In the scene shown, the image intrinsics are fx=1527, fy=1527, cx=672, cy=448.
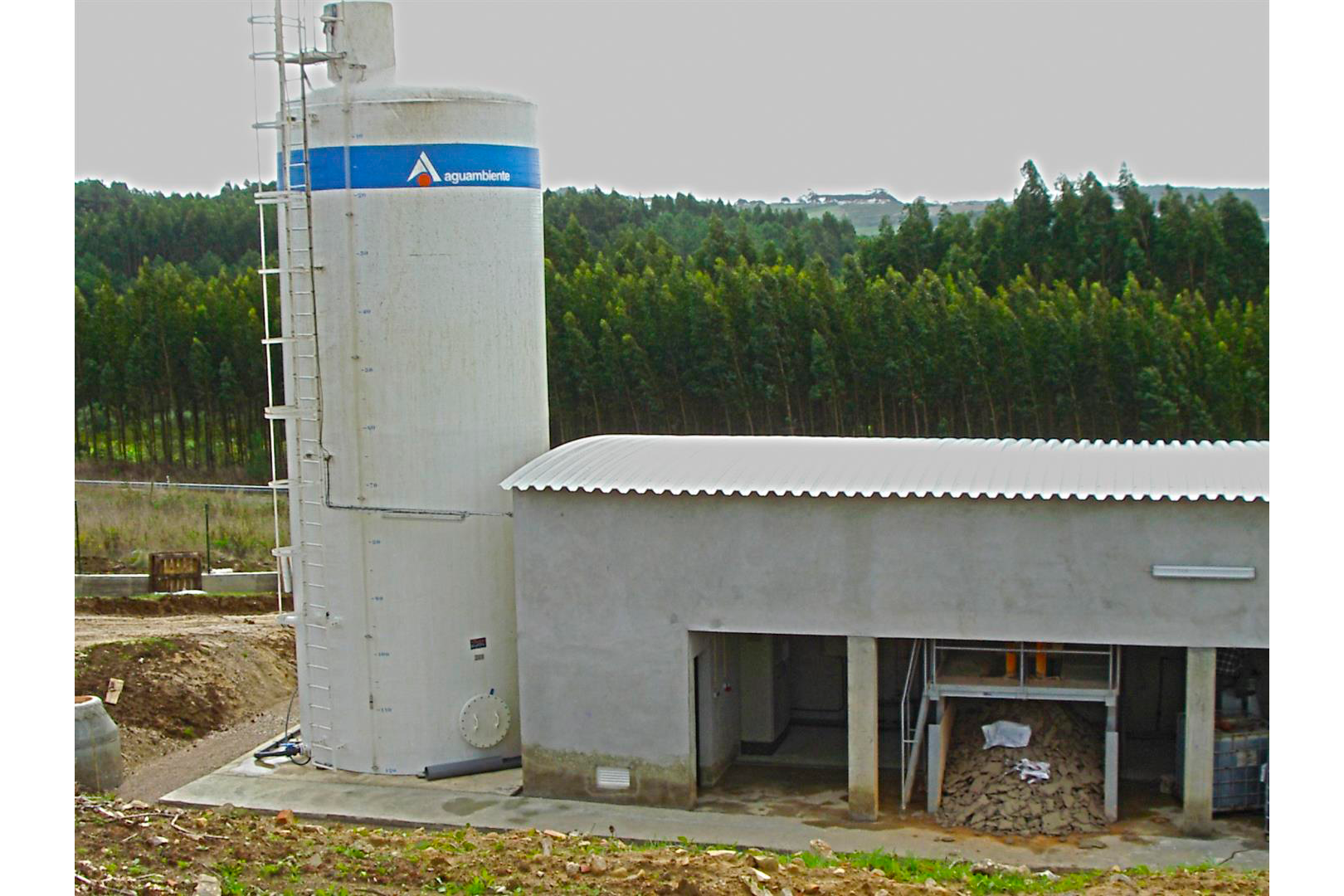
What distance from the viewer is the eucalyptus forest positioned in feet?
140

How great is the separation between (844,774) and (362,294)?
26.7 feet

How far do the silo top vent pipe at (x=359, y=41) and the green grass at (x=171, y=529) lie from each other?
644 inches

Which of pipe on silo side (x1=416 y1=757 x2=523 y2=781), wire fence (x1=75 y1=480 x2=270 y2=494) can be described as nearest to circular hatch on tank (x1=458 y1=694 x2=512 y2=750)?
pipe on silo side (x1=416 y1=757 x2=523 y2=781)

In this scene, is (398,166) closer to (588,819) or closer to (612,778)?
(612,778)

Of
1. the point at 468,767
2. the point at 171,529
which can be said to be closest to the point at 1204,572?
the point at 468,767

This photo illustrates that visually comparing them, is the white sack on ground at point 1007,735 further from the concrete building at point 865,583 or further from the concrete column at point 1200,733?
the concrete column at point 1200,733

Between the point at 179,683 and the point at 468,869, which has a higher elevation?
the point at 468,869

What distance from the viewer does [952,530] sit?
54.2 ft

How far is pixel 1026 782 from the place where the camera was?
657 inches

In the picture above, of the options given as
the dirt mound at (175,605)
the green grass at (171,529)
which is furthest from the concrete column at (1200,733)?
the green grass at (171,529)

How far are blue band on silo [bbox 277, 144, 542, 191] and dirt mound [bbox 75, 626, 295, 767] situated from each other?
319 inches

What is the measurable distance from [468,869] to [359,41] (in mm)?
9887

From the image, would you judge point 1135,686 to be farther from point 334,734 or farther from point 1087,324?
point 1087,324

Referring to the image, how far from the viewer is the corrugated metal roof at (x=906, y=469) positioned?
648 inches
